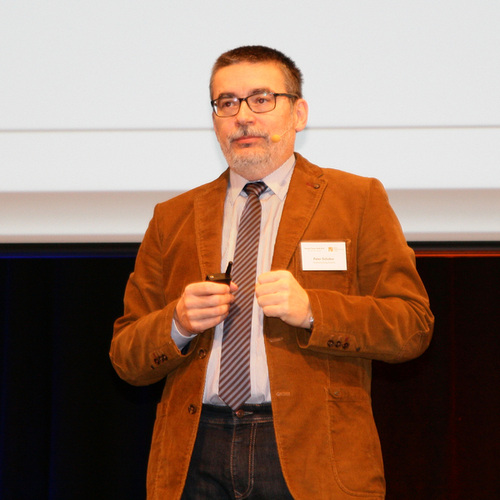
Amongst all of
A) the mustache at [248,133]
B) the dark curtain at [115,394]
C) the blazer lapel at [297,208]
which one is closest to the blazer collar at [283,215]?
the blazer lapel at [297,208]

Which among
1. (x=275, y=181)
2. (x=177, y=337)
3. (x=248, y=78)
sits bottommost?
(x=177, y=337)

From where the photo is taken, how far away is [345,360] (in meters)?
1.46

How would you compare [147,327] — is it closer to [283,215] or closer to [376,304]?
[283,215]

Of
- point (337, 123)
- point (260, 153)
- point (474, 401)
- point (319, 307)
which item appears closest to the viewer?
point (319, 307)

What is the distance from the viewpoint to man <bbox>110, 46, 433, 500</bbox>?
4.44 feet

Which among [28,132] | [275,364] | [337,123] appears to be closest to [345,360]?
[275,364]

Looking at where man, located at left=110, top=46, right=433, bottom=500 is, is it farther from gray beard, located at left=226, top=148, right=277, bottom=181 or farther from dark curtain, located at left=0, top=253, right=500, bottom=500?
dark curtain, located at left=0, top=253, right=500, bottom=500

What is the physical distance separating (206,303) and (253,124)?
0.51 m

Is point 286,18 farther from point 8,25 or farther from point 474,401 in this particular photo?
point 474,401

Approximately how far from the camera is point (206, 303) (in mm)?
1347

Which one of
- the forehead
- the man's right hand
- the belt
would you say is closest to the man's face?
the forehead

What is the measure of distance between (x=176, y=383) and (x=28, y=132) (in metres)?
0.99

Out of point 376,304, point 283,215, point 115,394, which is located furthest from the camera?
point 115,394

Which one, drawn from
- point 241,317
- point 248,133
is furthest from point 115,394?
point 248,133
